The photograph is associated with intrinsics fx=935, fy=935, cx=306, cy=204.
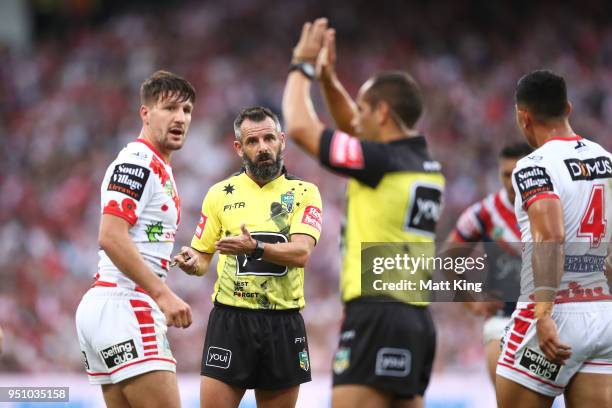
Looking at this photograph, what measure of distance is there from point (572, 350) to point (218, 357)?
2.20 m

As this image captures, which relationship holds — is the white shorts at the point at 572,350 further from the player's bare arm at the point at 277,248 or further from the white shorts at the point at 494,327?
the white shorts at the point at 494,327

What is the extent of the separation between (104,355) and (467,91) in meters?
15.2

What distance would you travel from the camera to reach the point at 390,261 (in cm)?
503

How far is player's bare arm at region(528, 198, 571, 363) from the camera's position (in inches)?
206

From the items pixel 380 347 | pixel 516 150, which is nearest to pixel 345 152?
pixel 380 347

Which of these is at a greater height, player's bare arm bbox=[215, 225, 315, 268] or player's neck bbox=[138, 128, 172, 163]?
Result: player's neck bbox=[138, 128, 172, 163]

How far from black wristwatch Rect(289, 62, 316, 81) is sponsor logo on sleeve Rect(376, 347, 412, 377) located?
1521 millimetres

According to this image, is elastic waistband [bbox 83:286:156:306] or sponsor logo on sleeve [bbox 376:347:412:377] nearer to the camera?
sponsor logo on sleeve [bbox 376:347:412:377]

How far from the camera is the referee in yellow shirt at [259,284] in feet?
19.7

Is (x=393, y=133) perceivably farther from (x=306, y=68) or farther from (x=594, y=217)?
(x=594, y=217)

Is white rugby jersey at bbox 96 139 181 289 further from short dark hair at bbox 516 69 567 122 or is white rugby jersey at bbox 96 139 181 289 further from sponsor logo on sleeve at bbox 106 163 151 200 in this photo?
short dark hair at bbox 516 69 567 122

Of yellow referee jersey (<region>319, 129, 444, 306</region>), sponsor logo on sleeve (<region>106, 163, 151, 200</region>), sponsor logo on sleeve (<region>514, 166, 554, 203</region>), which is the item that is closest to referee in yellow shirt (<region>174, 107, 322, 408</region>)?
sponsor logo on sleeve (<region>106, 163, 151, 200</region>)

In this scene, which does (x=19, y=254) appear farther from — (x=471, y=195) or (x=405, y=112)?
(x=405, y=112)

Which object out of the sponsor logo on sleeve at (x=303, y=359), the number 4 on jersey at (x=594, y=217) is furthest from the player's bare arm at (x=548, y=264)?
the sponsor logo on sleeve at (x=303, y=359)
